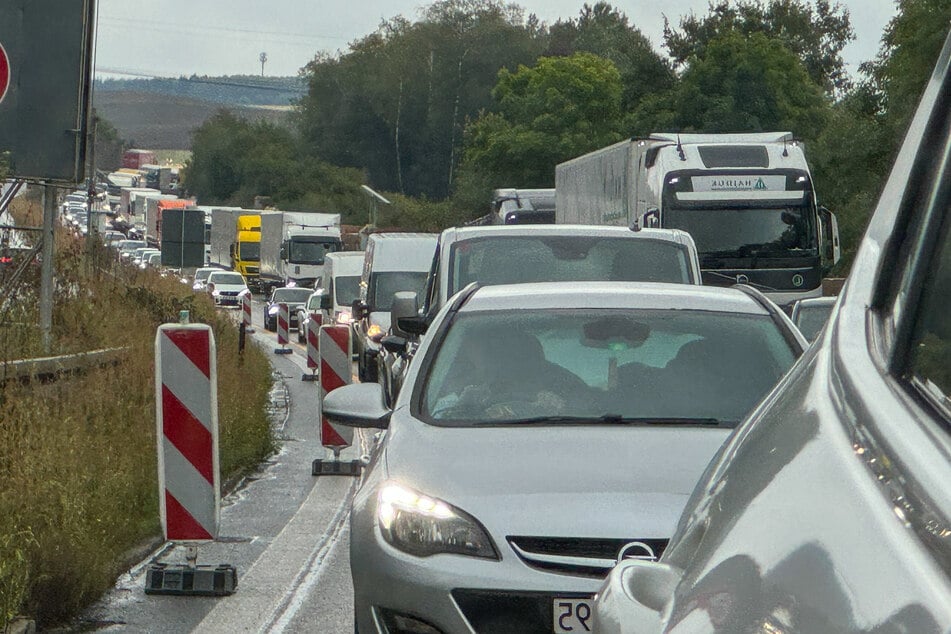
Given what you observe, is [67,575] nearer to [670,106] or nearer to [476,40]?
[670,106]

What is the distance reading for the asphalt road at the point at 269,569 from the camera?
7297 millimetres

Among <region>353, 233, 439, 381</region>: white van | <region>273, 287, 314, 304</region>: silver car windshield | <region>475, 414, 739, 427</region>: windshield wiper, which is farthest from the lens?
<region>273, 287, 314, 304</region>: silver car windshield

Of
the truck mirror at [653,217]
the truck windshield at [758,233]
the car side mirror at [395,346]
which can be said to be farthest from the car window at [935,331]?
the truck windshield at [758,233]

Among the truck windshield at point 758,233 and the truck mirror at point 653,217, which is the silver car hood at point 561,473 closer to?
the truck mirror at point 653,217

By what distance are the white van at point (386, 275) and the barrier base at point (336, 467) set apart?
40.1ft

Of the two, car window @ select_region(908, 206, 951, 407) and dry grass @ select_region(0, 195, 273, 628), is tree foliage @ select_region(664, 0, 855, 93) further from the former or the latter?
car window @ select_region(908, 206, 951, 407)

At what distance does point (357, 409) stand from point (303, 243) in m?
61.2

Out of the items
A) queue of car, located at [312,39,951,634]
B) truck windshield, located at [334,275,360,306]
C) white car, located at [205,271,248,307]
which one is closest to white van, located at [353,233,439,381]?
truck windshield, located at [334,275,360,306]

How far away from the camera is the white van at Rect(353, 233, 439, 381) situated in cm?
2636

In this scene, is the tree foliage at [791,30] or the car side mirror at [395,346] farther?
the tree foliage at [791,30]

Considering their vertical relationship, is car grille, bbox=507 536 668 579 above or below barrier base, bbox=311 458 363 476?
above

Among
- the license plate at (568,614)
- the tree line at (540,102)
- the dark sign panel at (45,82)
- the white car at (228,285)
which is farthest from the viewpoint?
the white car at (228,285)

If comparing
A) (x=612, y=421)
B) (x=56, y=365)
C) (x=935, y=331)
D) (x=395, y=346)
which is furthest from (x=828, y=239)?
(x=935, y=331)

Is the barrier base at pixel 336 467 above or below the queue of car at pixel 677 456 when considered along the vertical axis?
below
